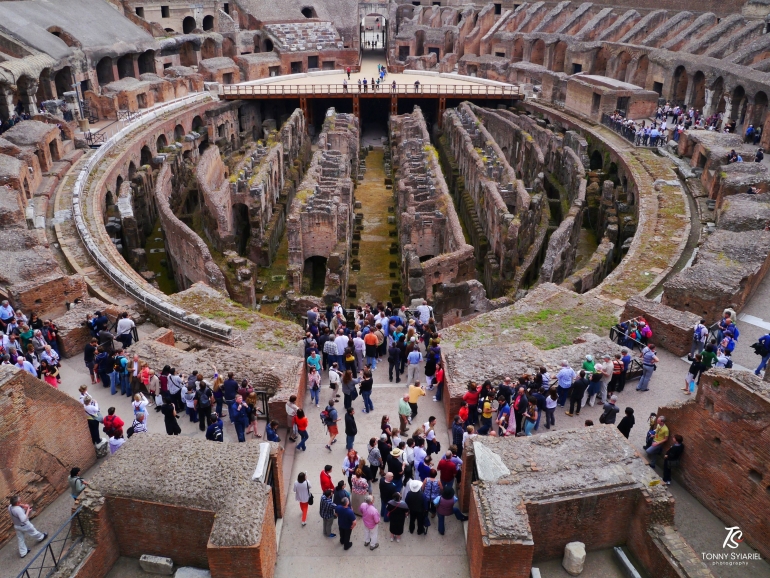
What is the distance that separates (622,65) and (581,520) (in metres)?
40.0

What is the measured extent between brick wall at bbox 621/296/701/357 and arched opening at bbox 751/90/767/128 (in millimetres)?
21230

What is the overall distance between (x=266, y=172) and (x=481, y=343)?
651 inches

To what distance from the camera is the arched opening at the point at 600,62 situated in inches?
1771

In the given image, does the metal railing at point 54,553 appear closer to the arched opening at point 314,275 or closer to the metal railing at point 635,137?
the arched opening at point 314,275

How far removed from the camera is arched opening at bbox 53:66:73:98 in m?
36.8

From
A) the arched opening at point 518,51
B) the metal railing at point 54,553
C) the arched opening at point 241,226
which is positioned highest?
the arched opening at point 518,51

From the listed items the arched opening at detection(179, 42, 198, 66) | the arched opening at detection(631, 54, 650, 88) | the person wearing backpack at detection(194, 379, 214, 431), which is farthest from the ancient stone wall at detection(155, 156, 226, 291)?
the arched opening at detection(631, 54, 650, 88)

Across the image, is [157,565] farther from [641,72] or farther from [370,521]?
[641,72]

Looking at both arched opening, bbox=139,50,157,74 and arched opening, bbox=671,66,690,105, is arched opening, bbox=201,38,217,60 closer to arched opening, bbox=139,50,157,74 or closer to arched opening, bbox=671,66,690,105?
arched opening, bbox=139,50,157,74

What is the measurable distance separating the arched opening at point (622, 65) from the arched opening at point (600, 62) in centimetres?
166

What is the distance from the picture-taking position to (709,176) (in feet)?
85.5

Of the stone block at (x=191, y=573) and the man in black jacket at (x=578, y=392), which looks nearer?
the stone block at (x=191, y=573)

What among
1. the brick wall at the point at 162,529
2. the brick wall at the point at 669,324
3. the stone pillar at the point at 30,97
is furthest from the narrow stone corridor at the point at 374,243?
the stone pillar at the point at 30,97

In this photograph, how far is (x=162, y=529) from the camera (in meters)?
9.77
